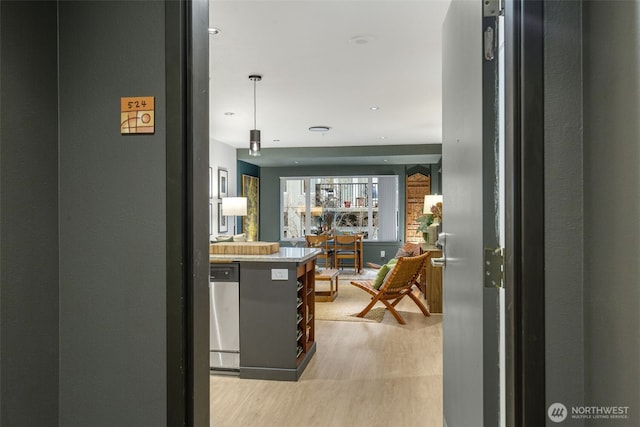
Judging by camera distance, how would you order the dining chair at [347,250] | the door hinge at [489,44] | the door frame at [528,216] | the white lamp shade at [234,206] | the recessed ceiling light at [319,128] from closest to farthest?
the door frame at [528,216], the door hinge at [489,44], the recessed ceiling light at [319,128], the white lamp shade at [234,206], the dining chair at [347,250]

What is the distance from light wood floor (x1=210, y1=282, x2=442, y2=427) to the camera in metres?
2.74

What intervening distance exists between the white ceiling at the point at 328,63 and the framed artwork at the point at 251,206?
115 inches

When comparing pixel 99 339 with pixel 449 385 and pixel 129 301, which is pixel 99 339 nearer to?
pixel 129 301

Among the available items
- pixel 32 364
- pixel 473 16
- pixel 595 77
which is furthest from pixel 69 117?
pixel 595 77

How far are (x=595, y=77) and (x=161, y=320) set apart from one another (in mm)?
1242

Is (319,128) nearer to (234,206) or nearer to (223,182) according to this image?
(234,206)

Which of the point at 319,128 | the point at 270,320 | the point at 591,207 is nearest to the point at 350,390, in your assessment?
the point at 270,320

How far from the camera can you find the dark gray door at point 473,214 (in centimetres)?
126

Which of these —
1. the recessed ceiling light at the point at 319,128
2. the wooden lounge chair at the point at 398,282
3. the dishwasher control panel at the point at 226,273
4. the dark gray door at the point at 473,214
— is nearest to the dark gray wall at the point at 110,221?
the dark gray door at the point at 473,214

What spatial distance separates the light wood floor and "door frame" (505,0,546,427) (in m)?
1.67

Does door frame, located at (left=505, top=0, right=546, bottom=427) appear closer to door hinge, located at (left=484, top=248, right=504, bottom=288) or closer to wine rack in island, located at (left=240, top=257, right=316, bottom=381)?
door hinge, located at (left=484, top=248, right=504, bottom=288)

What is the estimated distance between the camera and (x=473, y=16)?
1.37 metres

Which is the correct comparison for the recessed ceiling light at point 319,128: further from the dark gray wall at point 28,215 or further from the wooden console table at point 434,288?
the dark gray wall at point 28,215

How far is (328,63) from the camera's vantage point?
3898mm
